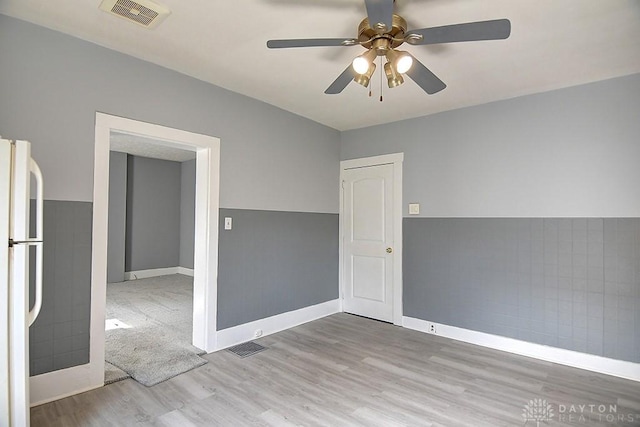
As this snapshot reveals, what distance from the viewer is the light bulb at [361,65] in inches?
81.9

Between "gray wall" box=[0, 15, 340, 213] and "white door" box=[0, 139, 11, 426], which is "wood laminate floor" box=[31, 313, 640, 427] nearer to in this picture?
"white door" box=[0, 139, 11, 426]

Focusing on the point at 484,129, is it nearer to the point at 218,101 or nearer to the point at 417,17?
the point at 417,17

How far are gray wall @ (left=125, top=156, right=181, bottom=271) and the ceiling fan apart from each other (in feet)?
20.4

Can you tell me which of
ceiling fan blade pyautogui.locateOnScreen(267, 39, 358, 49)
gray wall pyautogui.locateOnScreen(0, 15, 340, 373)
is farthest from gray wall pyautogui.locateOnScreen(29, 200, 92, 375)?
ceiling fan blade pyautogui.locateOnScreen(267, 39, 358, 49)

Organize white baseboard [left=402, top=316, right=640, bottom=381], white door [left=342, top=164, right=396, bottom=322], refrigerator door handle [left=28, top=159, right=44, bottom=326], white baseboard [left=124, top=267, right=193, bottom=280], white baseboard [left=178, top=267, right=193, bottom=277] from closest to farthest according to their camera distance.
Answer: refrigerator door handle [left=28, top=159, right=44, bottom=326], white baseboard [left=402, top=316, right=640, bottom=381], white door [left=342, top=164, right=396, bottom=322], white baseboard [left=124, top=267, right=193, bottom=280], white baseboard [left=178, top=267, right=193, bottom=277]

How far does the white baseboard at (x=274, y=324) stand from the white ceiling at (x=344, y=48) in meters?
2.47

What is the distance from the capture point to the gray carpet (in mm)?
2926

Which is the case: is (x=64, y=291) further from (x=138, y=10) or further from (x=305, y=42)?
(x=305, y=42)

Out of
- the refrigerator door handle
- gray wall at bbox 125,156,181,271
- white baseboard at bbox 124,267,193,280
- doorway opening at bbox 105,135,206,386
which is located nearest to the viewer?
the refrigerator door handle

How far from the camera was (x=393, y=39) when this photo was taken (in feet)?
6.79

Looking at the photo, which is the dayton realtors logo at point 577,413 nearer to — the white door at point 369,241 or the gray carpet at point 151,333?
the white door at point 369,241

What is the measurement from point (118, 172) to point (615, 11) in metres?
7.47

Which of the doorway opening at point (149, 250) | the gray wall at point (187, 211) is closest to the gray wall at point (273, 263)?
the doorway opening at point (149, 250)

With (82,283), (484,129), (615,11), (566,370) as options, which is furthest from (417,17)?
(566,370)
